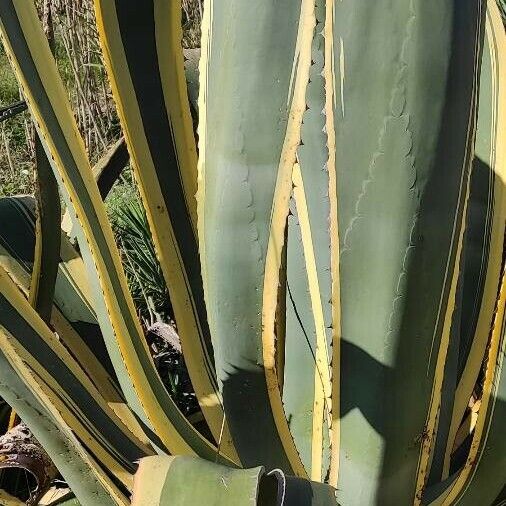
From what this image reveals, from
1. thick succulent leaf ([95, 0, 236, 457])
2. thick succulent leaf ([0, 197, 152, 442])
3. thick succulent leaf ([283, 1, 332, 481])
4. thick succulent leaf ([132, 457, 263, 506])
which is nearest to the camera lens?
thick succulent leaf ([132, 457, 263, 506])

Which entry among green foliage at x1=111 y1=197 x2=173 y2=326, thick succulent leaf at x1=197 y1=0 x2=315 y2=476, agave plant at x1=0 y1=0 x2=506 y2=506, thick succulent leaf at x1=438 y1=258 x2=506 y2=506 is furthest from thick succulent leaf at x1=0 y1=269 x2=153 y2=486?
green foliage at x1=111 y1=197 x2=173 y2=326

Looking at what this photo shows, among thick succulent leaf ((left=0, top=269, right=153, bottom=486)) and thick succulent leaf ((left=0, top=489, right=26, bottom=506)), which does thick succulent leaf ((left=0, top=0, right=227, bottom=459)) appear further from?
thick succulent leaf ((left=0, top=489, right=26, bottom=506))

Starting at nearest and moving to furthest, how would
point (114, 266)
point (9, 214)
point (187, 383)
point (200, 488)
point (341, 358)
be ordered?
point (200, 488)
point (341, 358)
point (114, 266)
point (9, 214)
point (187, 383)

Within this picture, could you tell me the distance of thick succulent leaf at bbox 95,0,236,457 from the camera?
0.66 m

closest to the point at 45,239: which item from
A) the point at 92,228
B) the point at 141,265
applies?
the point at 92,228

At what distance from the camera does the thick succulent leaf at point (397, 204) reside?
0.41m

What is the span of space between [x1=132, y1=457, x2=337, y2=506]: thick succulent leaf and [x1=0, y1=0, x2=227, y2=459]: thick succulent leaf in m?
0.22

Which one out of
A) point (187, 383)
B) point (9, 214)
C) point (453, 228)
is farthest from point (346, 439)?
point (187, 383)

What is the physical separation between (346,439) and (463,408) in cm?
21

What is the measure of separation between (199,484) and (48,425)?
0.21 meters

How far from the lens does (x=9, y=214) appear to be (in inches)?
33.6

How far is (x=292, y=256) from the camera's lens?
633 millimetres

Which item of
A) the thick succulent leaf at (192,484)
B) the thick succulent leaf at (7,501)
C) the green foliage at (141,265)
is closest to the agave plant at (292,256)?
the thick succulent leaf at (192,484)

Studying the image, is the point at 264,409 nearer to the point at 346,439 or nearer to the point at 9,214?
the point at 346,439
